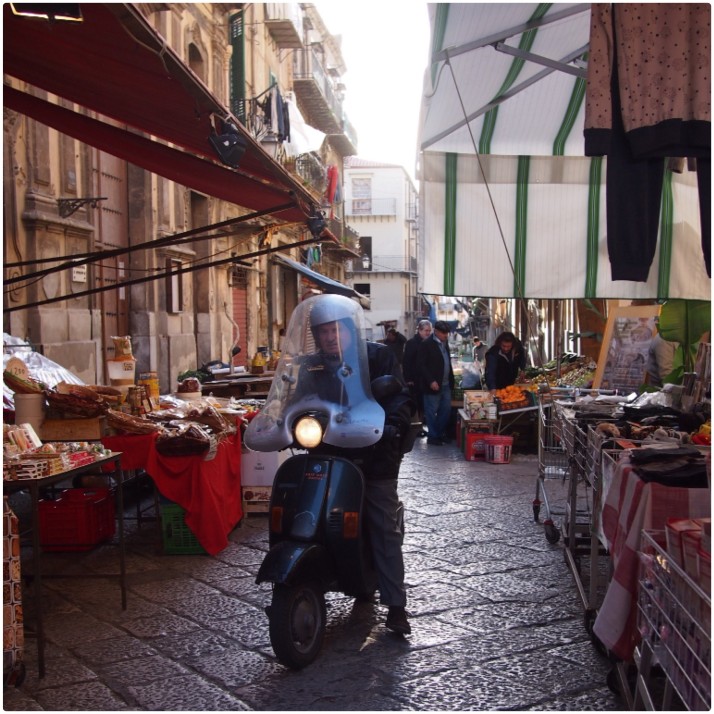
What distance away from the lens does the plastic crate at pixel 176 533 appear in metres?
5.73

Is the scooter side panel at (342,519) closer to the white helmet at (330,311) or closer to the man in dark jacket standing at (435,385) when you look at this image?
the white helmet at (330,311)

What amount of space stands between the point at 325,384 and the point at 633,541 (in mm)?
1917

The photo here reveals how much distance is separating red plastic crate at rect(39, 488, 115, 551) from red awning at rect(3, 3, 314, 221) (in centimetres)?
258

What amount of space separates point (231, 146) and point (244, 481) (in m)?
3.40

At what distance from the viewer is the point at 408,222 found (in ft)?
197

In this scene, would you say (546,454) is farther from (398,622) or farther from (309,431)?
(309,431)

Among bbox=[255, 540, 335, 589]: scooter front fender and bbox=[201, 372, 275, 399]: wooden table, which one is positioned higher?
bbox=[201, 372, 275, 399]: wooden table

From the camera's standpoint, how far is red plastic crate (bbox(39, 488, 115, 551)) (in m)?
5.66

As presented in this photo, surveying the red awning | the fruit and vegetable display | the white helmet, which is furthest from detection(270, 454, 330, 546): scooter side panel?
the fruit and vegetable display

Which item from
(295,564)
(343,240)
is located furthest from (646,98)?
(343,240)

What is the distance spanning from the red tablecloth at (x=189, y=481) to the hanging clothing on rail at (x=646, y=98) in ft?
11.3

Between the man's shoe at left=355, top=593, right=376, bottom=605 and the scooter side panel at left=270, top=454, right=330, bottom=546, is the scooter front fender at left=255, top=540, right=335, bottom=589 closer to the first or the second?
the scooter side panel at left=270, top=454, right=330, bottom=546

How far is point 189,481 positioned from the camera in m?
5.74

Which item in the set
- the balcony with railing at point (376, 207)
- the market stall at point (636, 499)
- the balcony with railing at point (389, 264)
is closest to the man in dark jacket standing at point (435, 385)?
the market stall at point (636, 499)
